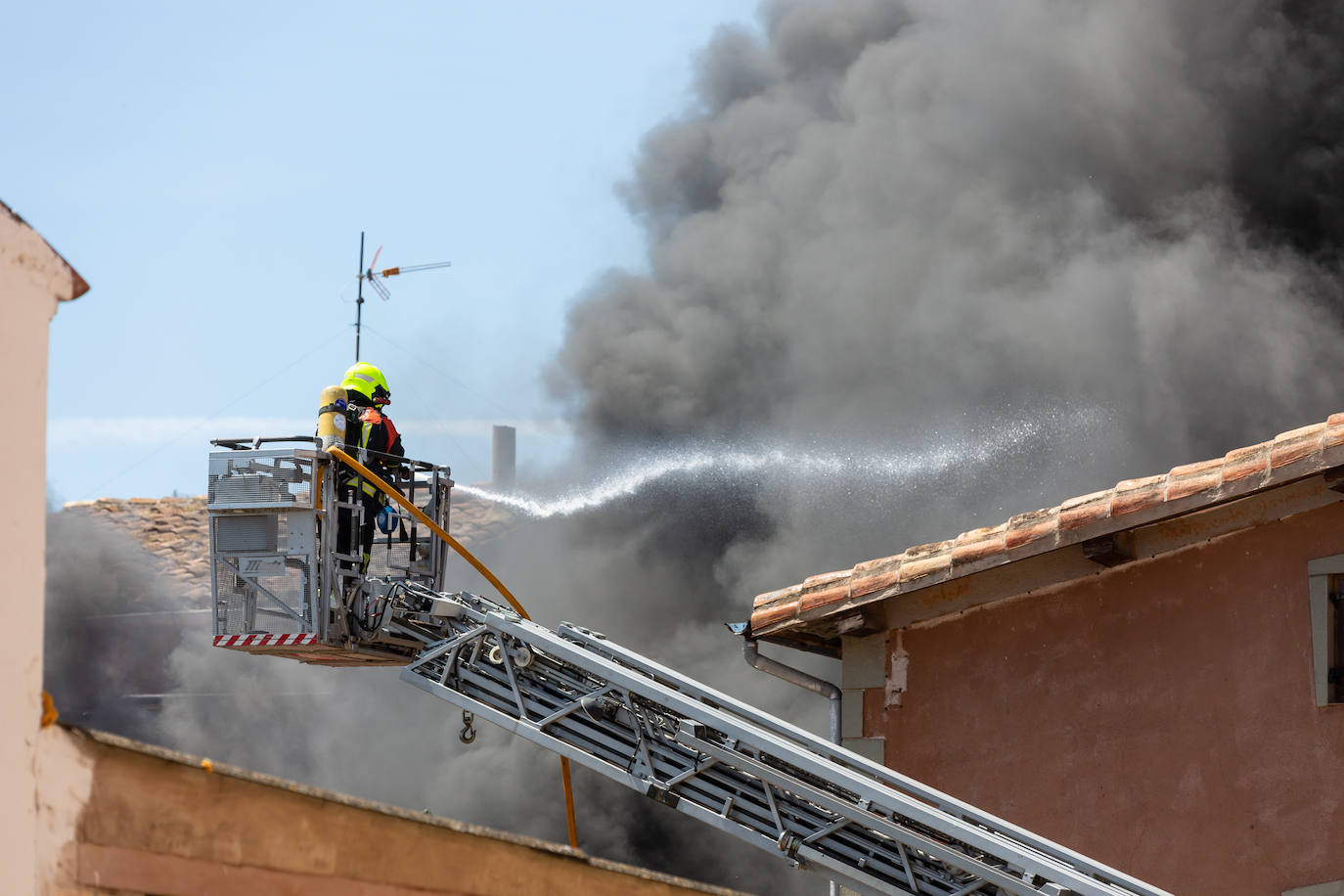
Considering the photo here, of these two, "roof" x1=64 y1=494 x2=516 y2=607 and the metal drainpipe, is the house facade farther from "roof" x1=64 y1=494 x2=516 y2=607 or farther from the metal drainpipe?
"roof" x1=64 y1=494 x2=516 y2=607

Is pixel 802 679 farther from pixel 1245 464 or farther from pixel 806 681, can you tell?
pixel 1245 464

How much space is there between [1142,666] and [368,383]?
438cm

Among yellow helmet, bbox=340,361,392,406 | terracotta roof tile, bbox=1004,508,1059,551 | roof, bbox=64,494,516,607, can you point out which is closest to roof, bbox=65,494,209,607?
roof, bbox=64,494,516,607

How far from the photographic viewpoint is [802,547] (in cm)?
2486

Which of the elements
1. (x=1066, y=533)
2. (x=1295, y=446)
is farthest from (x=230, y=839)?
(x=1295, y=446)

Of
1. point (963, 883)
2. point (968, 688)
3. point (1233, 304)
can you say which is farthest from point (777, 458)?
point (963, 883)

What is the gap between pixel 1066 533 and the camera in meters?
7.59

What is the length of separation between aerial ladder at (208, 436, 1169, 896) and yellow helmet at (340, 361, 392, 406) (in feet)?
1.38

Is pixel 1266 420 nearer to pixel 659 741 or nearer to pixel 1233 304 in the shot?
pixel 1233 304

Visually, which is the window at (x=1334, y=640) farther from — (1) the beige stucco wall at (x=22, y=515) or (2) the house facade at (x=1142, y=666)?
(1) the beige stucco wall at (x=22, y=515)

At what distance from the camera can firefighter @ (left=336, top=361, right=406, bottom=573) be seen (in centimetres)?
784

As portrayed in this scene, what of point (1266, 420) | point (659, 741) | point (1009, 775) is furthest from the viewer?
point (1266, 420)

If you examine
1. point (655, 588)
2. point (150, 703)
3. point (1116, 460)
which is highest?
point (1116, 460)

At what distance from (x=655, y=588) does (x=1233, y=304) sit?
10.4m
